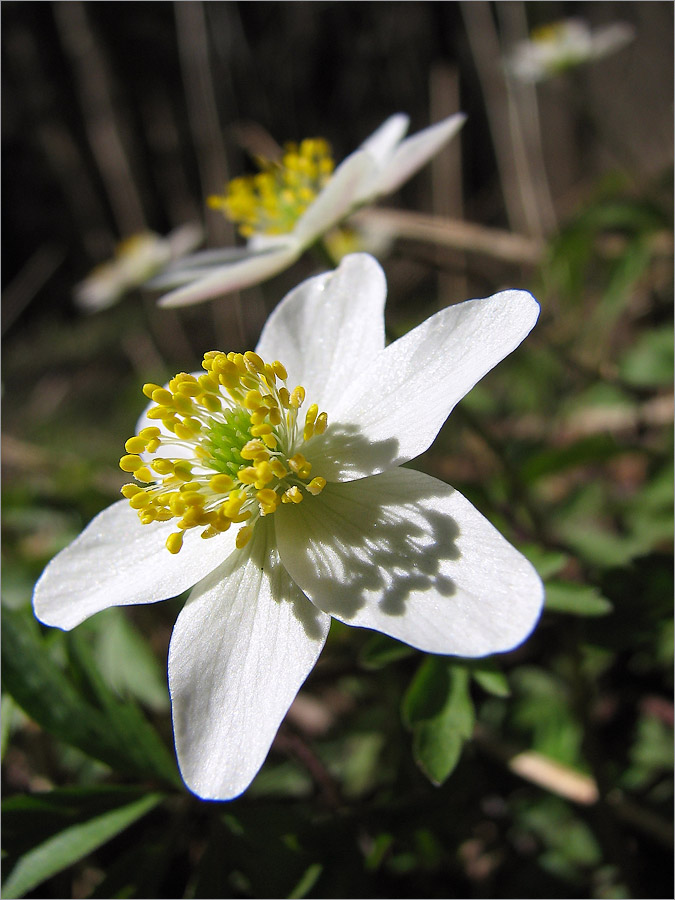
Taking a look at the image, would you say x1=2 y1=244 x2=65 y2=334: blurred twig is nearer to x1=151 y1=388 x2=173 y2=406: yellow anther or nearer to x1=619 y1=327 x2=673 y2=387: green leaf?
x1=619 y1=327 x2=673 y2=387: green leaf

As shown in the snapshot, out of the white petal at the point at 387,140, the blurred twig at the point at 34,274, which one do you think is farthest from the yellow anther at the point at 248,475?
the blurred twig at the point at 34,274

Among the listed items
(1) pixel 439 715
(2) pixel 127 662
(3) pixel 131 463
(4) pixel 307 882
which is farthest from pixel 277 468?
(2) pixel 127 662

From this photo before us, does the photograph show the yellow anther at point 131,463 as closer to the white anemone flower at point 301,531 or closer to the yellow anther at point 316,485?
the white anemone flower at point 301,531

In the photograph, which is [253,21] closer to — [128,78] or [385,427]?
[128,78]

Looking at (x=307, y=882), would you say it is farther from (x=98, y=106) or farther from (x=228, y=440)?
(x=98, y=106)

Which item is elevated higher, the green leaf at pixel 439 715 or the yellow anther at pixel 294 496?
the yellow anther at pixel 294 496

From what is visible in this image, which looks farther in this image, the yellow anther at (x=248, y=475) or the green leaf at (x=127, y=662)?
the green leaf at (x=127, y=662)
